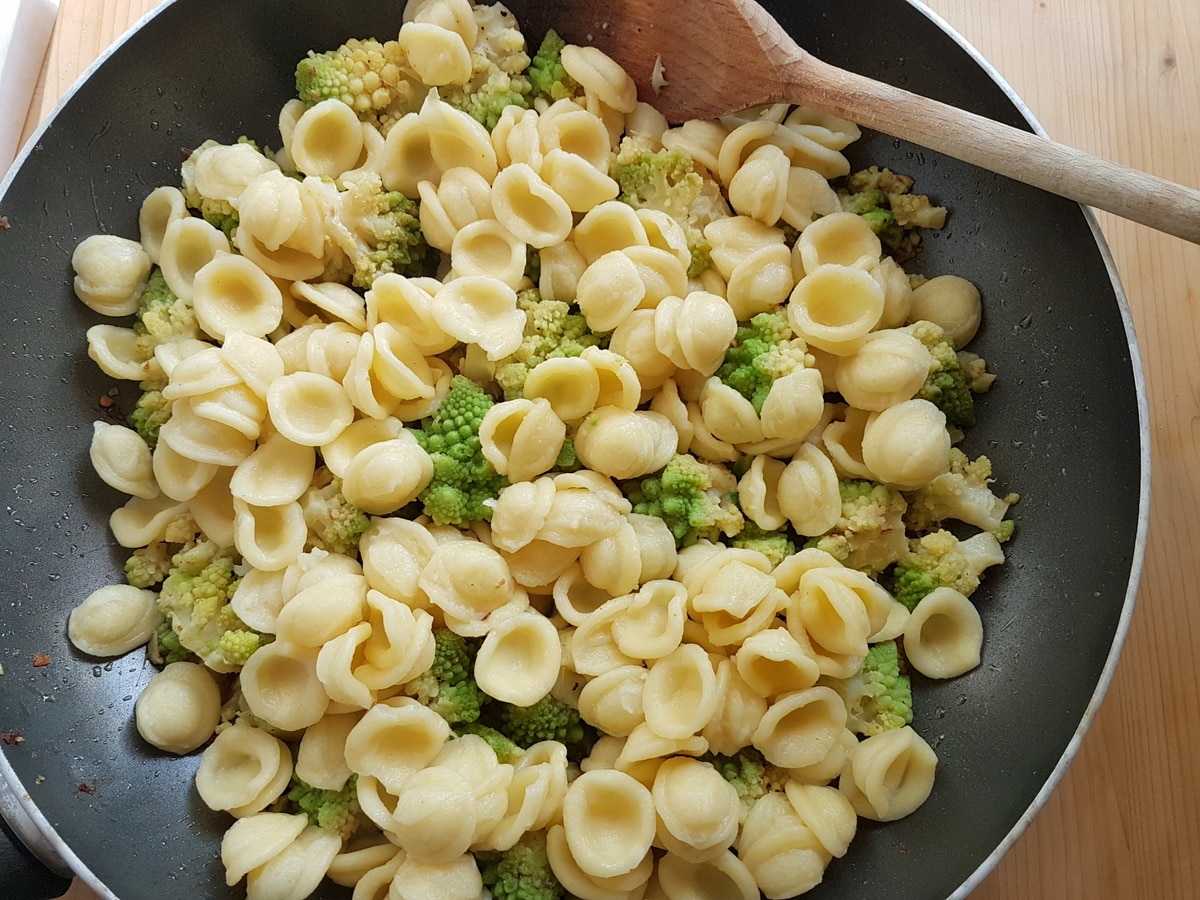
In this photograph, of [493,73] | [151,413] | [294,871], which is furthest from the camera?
[493,73]

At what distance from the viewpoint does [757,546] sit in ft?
4.99

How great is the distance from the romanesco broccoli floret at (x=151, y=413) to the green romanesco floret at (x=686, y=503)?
0.78m

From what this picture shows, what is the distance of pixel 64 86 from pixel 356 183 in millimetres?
732

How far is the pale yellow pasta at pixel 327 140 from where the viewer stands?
5.23 ft

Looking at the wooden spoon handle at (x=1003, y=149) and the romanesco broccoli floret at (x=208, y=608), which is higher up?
the wooden spoon handle at (x=1003, y=149)

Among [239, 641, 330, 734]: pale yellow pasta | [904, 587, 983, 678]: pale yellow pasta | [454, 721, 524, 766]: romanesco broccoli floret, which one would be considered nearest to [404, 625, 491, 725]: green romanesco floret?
[454, 721, 524, 766]: romanesco broccoli floret

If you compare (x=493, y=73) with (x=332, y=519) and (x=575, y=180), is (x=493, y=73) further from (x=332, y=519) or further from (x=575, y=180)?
(x=332, y=519)

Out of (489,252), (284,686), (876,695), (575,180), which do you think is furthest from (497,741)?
(575,180)

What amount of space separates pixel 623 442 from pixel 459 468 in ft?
0.86

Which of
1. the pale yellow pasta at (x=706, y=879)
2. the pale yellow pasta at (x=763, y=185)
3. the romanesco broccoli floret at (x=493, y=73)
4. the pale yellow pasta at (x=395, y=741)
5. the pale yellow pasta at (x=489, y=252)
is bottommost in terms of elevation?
the pale yellow pasta at (x=706, y=879)

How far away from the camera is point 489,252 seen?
1.62m

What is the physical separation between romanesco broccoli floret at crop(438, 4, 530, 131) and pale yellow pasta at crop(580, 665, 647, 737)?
3.15 feet

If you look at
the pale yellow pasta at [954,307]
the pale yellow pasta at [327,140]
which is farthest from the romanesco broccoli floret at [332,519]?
the pale yellow pasta at [954,307]

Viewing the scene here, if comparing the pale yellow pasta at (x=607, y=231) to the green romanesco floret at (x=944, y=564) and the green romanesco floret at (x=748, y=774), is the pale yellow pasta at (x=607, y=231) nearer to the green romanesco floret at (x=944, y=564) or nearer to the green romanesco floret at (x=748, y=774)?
the green romanesco floret at (x=944, y=564)
